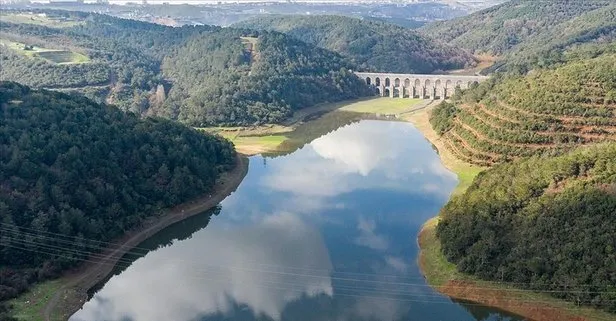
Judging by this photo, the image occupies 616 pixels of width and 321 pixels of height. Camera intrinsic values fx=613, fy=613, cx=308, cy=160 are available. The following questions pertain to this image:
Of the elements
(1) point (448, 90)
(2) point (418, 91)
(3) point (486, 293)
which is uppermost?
(3) point (486, 293)

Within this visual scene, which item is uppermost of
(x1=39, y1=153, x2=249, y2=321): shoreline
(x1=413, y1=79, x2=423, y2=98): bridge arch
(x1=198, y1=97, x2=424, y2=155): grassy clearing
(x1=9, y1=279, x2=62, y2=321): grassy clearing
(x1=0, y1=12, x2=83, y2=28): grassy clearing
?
(x1=0, y1=12, x2=83, y2=28): grassy clearing

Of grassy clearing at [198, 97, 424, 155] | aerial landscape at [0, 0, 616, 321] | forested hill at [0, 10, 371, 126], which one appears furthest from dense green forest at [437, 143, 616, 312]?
forested hill at [0, 10, 371, 126]

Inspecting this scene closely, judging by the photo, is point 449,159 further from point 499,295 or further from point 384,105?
point 384,105

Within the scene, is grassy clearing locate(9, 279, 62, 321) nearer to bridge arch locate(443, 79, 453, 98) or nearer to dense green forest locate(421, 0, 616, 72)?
bridge arch locate(443, 79, 453, 98)

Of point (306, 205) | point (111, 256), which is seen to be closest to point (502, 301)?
point (306, 205)

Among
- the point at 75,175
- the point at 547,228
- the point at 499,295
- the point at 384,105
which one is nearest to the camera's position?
the point at 499,295

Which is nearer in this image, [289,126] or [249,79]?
[289,126]

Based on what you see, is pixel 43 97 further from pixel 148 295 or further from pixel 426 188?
pixel 426 188

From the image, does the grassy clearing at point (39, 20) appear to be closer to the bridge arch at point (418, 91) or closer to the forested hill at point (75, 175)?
the bridge arch at point (418, 91)
